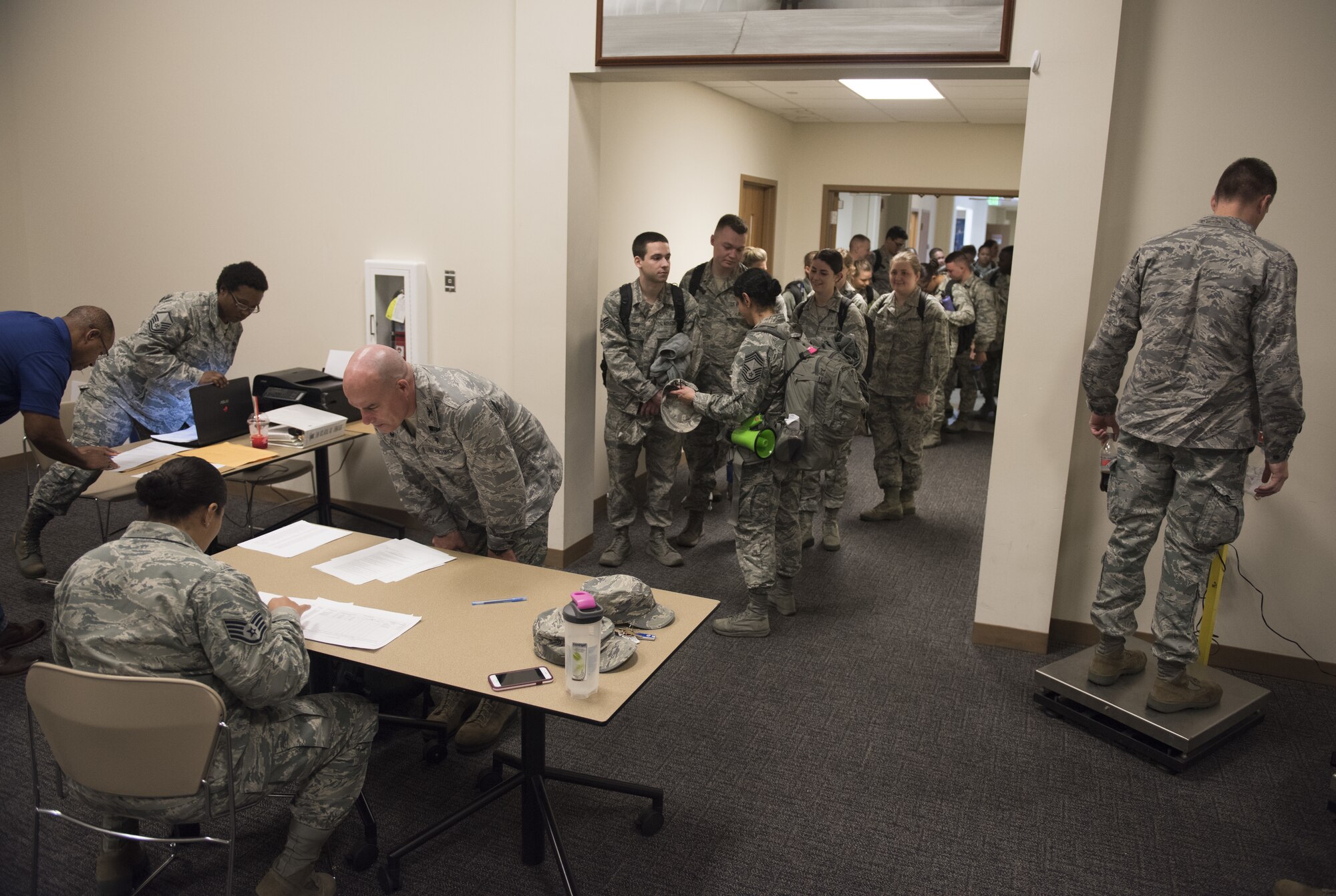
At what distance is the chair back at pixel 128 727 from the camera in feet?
6.18

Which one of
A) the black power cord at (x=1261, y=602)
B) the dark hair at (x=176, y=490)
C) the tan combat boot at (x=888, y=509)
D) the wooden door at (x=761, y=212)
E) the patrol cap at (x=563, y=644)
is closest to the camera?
the dark hair at (x=176, y=490)

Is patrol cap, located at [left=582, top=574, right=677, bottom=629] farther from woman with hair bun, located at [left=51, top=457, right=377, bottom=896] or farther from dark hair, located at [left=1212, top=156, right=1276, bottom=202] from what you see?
dark hair, located at [left=1212, top=156, right=1276, bottom=202]

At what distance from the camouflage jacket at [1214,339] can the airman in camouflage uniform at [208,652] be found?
8.88 feet

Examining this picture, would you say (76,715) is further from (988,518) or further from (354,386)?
(988,518)

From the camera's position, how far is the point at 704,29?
3939 mm

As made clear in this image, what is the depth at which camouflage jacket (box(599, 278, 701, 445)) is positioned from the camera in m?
4.62

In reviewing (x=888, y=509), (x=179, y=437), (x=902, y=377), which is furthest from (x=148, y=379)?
(x=888, y=509)

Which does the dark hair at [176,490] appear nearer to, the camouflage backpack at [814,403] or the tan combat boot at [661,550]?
the camouflage backpack at [814,403]

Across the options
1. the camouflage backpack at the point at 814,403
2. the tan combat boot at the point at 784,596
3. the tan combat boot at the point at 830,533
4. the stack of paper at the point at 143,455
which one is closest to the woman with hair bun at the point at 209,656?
the stack of paper at the point at 143,455

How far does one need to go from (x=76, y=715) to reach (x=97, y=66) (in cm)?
497

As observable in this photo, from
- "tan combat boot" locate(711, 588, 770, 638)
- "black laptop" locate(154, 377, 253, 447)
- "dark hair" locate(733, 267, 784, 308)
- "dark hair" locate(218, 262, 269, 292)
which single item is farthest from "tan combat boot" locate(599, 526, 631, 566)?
"dark hair" locate(218, 262, 269, 292)

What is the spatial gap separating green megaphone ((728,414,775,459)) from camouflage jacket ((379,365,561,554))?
2.96 feet

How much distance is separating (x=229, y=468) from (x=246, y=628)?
2.04 metres

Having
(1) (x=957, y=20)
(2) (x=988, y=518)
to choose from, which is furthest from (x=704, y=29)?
(2) (x=988, y=518)
